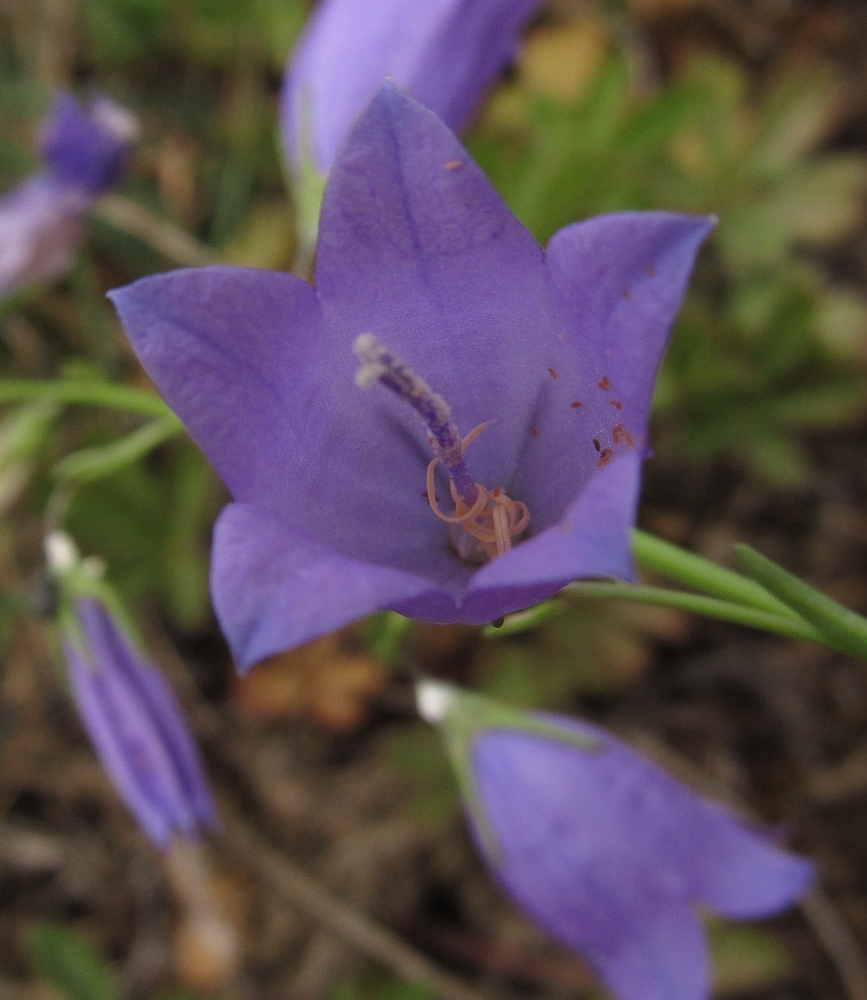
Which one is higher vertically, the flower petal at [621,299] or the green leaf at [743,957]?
the flower petal at [621,299]

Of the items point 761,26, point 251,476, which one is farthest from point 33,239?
point 761,26

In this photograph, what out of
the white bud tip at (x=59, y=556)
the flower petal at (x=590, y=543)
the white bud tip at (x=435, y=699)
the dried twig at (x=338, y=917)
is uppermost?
the flower petal at (x=590, y=543)

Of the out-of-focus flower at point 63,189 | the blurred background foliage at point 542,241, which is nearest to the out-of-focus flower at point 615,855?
the blurred background foliage at point 542,241

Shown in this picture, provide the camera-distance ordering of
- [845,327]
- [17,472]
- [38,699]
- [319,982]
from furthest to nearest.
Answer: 1. [38,699]
2. [319,982]
3. [845,327]
4. [17,472]

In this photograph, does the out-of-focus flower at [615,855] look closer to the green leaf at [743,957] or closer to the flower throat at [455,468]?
the flower throat at [455,468]

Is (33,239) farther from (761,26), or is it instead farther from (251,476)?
(761,26)

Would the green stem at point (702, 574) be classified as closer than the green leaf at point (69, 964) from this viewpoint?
Yes
